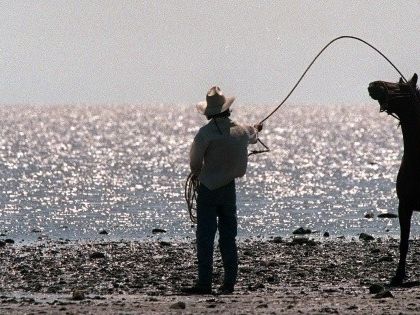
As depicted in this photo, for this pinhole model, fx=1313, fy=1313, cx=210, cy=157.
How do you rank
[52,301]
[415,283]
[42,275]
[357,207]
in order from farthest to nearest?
[357,207]
[42,275]
[415,283]
[52,301]

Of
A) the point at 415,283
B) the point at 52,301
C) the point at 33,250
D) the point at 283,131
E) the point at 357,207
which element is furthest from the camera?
the point at 283,131

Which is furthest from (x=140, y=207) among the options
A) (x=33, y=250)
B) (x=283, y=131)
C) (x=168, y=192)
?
(x=283, y=131)

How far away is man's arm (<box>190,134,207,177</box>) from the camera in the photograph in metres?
15.7

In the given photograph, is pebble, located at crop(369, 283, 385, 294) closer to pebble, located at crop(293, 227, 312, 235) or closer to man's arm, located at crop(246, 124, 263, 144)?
man's arm, located at crop(246, 124, 263, 144)

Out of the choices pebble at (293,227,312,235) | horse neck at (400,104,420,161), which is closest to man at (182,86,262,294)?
horse neck at (400,104,420,161)

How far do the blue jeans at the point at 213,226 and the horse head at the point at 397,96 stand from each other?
217 centimetres

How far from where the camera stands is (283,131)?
150625mm

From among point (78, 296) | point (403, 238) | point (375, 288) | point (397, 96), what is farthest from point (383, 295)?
point (78, 296)

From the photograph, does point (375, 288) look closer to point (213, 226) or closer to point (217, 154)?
point (213, 226)

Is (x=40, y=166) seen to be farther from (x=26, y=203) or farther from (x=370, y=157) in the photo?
(x=26, y=203)

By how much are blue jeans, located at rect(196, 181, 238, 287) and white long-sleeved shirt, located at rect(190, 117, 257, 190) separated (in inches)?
5.2

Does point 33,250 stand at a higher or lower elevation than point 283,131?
lower

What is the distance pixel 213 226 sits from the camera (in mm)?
15859

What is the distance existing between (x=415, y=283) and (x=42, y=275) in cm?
544
